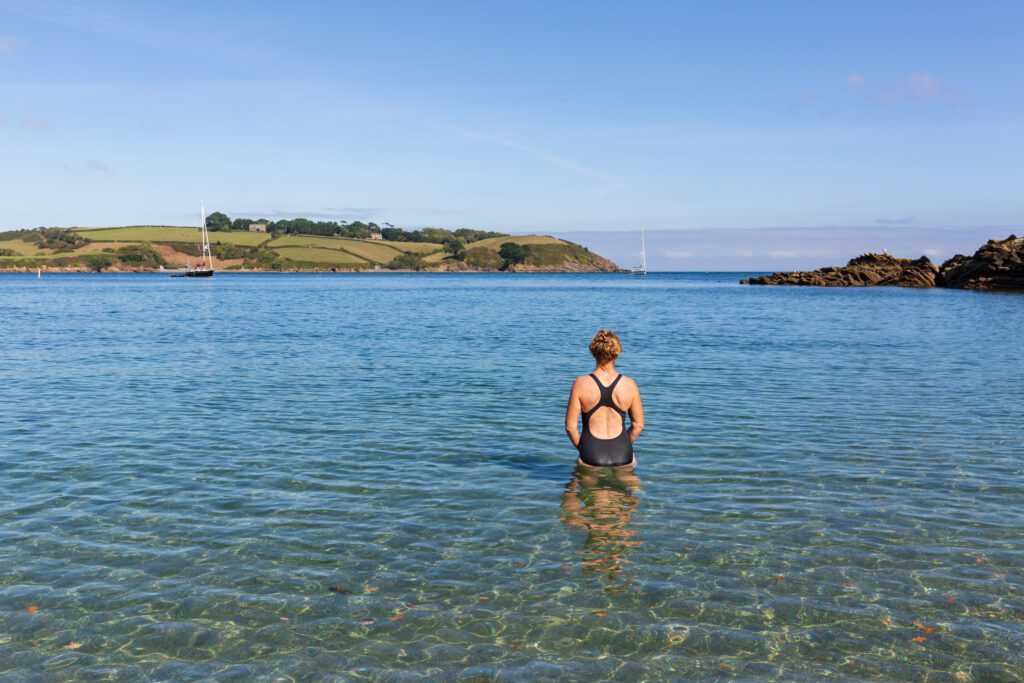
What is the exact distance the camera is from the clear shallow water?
7.03 metres

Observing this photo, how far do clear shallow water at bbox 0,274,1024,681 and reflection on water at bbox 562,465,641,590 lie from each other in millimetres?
59

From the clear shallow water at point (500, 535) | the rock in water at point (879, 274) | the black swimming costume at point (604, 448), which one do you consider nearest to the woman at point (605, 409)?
the black swimming costume at point (604, 448)

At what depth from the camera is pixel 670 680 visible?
258 inches

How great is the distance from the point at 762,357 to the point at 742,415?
47.7ft

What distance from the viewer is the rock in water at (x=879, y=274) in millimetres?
129375

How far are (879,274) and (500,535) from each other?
470ft

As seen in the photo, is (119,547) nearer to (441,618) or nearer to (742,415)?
(441,618)

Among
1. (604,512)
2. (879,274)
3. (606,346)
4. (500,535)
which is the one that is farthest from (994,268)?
(500,535)

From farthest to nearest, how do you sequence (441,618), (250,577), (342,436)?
(342,436), (250,577), (441,618)

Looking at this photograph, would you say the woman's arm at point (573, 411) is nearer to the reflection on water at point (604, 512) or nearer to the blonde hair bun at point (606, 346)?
the blonde hair bun at point (606, 346)

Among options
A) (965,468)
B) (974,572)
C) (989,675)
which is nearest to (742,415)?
(965,468)

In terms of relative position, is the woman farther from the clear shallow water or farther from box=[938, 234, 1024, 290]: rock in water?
box=[938, 234, 1024, 290]: rock in water

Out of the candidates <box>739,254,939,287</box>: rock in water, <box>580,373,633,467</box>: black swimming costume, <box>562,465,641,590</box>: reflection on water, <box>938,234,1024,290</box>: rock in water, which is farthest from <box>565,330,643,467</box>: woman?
<box>739,254,939,287</box>: rock in water

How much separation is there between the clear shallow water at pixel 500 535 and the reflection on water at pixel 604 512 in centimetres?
6
